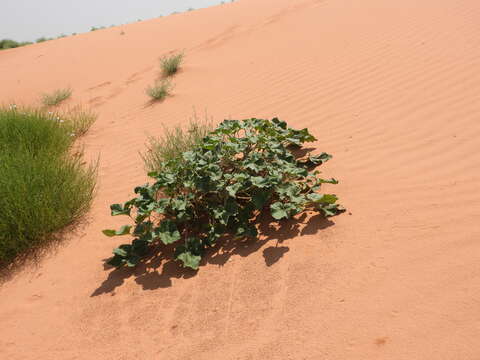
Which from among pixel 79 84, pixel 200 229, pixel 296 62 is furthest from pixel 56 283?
pixel 79 84

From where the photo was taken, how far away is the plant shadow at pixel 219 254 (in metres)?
2.58

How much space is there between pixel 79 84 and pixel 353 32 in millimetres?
6195

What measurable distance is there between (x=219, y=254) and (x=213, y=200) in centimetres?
45

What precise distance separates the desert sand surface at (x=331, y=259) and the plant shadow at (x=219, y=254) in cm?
1

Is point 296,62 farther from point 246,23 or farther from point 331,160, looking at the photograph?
point 246,23

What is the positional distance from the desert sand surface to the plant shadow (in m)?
0.01

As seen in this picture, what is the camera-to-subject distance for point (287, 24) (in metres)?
9.60

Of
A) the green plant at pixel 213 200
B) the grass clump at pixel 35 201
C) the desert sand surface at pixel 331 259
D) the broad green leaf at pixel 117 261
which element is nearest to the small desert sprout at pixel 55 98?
the desert sand surface at pixel 331 259

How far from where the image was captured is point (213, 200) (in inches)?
116

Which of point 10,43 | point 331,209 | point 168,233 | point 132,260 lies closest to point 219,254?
point 168,233

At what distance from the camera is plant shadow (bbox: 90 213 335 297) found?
2582mm

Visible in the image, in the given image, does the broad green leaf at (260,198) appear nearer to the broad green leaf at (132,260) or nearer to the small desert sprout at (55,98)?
the broad green leaf at (132,260)

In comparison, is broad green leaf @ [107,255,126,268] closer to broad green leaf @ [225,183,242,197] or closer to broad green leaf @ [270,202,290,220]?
broad green leaf @ [225,183,242,197]

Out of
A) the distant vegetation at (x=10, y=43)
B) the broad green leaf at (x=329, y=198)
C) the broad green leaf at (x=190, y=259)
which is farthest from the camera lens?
the distant vegetation at (x=10, y=43)
